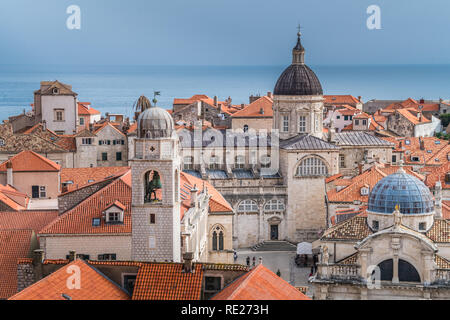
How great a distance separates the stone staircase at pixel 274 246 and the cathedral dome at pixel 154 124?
87.4ft

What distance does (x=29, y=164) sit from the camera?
181 ft

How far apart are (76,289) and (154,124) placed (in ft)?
27.7

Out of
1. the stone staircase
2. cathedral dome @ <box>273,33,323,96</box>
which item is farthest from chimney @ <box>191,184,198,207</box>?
cathedral dome @ <box>273,33,323,96</box>

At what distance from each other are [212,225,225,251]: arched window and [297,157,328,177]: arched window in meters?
13.2

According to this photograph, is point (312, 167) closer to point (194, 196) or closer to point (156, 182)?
point (194, 196)

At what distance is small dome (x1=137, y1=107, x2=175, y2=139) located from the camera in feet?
111

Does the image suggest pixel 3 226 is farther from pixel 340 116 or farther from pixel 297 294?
pixel 340 116

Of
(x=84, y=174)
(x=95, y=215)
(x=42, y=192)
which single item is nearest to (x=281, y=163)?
(x=84, y=174)

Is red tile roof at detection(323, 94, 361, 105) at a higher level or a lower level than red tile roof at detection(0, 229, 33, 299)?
higher

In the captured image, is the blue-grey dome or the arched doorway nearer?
the arched doorway

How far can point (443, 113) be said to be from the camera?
13200 cm

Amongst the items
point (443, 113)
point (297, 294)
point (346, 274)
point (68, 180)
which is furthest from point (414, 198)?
point (443, 113)

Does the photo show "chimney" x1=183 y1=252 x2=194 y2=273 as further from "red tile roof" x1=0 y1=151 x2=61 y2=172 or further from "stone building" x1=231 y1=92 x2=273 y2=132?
"stone building" x1=231 y1=92 x2=273 y2=132
